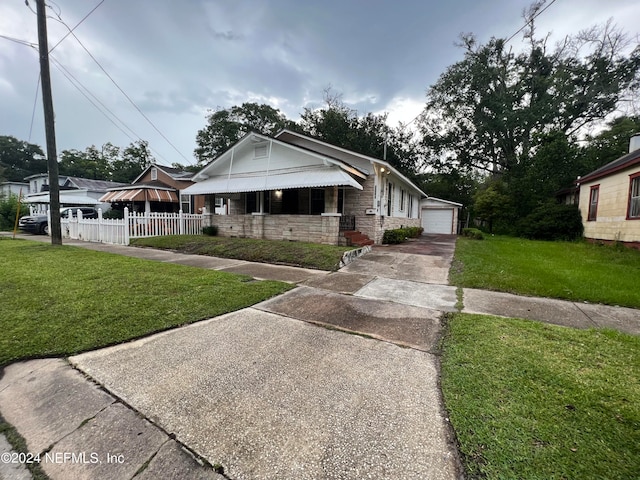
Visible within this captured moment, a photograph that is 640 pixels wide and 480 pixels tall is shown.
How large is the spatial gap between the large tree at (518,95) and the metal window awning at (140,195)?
25.6 metres

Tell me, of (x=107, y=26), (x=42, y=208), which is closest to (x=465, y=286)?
(x=107, y=26)

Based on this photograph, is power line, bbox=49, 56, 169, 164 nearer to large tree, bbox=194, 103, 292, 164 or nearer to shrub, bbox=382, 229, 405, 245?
large tree, bbox=194, 103, 292, 164

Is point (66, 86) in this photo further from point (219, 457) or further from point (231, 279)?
point (219, 457)

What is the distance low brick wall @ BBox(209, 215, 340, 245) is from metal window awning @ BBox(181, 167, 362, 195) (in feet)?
4.54

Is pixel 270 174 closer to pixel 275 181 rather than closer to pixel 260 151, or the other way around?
pixel 275 181

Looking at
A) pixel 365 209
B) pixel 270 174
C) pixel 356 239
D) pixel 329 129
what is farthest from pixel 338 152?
pixel 329 129

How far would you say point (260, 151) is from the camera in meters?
13.0

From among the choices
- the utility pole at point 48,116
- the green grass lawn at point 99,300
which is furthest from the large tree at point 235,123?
→ the green grass lawn at point 99,300

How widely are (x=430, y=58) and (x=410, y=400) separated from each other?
16136 millimetres

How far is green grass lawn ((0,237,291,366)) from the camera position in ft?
10.0

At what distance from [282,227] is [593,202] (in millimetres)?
15773

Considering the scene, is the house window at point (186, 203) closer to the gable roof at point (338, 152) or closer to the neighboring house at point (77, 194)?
the neighboring house at point (77, 194)

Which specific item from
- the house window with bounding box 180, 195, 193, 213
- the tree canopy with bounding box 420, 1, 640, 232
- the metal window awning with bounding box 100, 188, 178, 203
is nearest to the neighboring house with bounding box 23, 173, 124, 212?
the metal window awning with bounding box 100, 188, 178, 203

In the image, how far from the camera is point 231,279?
5.80 meters
